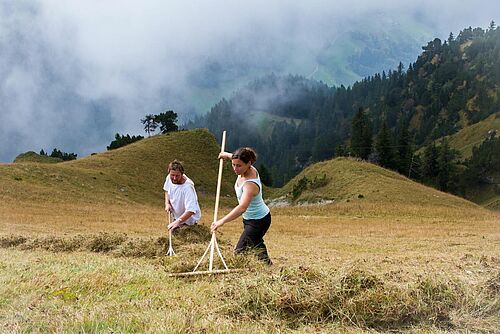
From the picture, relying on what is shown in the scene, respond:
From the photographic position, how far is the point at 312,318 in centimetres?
496

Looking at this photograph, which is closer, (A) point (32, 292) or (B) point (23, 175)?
(A) point (32, 292)

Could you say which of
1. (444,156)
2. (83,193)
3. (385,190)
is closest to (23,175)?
(83,193)

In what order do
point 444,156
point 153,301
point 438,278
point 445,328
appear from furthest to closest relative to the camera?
1. point 444,156
2. point 438,278
3. point 153,301
4. point 445,328

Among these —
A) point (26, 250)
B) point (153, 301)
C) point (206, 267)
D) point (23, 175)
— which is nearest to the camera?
point (153, 301)

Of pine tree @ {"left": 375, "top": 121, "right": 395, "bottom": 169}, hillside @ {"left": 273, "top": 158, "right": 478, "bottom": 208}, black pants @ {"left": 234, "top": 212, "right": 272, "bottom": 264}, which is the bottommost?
black pants @ {"left": 234, "top": 212, "right": 272, "bottom": 264}

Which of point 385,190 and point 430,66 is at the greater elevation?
point 430,66

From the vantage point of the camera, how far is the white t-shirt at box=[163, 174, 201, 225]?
10.1m

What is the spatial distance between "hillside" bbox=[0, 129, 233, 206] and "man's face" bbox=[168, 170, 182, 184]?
86.2 ft

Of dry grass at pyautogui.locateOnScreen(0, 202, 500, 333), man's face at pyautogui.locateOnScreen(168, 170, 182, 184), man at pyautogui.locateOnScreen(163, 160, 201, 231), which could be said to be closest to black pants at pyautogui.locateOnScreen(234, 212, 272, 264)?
dry grass at pyautogui.locateOnScreen(0, 202, 500, 333)

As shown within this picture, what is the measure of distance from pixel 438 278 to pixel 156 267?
4.49 m

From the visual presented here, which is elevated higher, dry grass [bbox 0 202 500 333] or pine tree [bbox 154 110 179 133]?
pine tree [bbox 154 110 179 133]

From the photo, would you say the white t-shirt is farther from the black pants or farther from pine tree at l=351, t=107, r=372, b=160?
pine tree at l=351, t=107, r=372, b=160

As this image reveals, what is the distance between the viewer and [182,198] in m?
10.4

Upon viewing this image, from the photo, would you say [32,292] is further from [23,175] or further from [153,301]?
[23,175]
